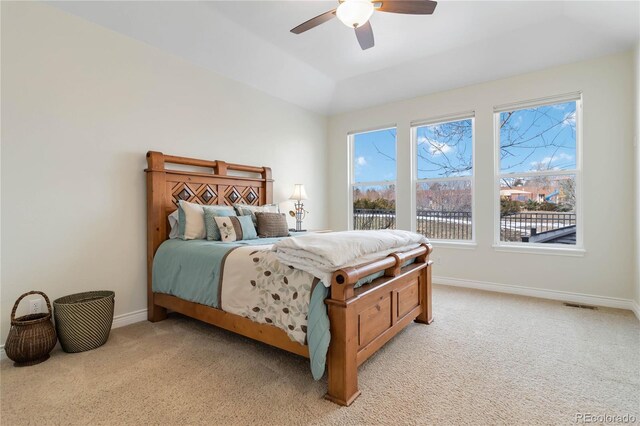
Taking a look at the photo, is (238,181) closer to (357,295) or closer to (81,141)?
(81,141)

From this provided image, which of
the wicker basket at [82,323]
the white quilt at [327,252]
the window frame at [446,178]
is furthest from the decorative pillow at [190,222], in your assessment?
the window frame at [446,178]

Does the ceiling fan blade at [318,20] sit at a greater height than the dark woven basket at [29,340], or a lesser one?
greater

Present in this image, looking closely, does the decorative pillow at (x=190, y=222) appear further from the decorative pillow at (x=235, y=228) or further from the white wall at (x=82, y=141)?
the white wall at (x=82, y=141)

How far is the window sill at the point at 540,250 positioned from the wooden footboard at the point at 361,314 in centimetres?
187

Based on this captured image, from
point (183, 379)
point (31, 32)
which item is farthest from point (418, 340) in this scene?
point (31, 32)

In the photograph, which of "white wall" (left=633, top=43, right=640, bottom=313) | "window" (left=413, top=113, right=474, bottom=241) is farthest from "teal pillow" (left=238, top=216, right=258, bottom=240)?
"white wall" (left=633, top=43, right=640, bottom=313)

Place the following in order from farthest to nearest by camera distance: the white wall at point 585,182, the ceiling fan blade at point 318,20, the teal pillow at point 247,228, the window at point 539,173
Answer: the window at point 539,173 → the white wall at point 585,182 → the teal pillow at point 247,228 → the ceiling fan blade at point 318,20

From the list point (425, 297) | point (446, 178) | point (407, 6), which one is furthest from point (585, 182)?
point (407, 6)

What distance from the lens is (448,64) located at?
3811mm

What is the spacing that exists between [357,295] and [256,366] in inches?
35.3

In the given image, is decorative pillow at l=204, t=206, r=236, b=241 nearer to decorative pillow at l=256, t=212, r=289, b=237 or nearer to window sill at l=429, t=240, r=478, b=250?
decorative pillow at l=256, t=212, r=289, b=237

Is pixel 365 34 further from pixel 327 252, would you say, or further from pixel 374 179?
pixel 374 179

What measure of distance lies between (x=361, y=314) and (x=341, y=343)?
0.24 meters

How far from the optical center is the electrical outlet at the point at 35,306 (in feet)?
7.55
